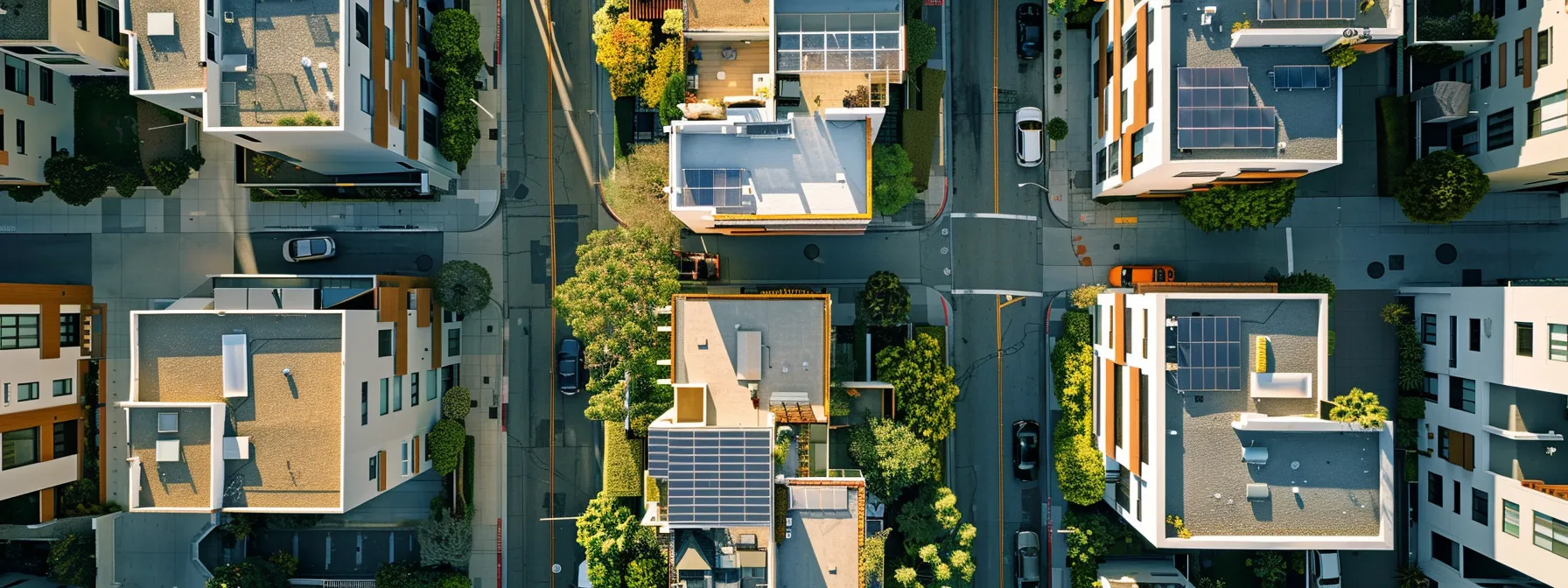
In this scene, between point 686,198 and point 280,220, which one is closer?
point 686,198

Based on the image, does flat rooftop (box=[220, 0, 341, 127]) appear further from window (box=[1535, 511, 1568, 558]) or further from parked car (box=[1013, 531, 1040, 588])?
window (box=[1535, 511, 1568, 558])

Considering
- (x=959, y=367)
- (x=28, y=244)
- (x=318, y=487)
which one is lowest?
(x=318, y=487)

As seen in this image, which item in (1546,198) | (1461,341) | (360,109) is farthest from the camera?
(1546,198)

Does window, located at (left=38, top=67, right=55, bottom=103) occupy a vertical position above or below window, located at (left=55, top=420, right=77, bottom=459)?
above

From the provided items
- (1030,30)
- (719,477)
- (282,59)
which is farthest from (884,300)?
(282,59)

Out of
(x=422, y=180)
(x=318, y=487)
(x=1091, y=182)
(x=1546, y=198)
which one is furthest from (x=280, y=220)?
(x=1546, y=198)

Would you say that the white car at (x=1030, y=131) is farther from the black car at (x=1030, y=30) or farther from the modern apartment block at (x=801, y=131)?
the modern apartment block at (x=801, y=131)

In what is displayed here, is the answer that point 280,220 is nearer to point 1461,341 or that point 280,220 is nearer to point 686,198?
point 686,198

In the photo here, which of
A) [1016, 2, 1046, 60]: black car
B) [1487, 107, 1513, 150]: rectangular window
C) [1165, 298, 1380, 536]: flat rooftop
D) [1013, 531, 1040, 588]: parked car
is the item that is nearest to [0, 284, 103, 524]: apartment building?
[1013, 531, 1040, 588]: parked car
